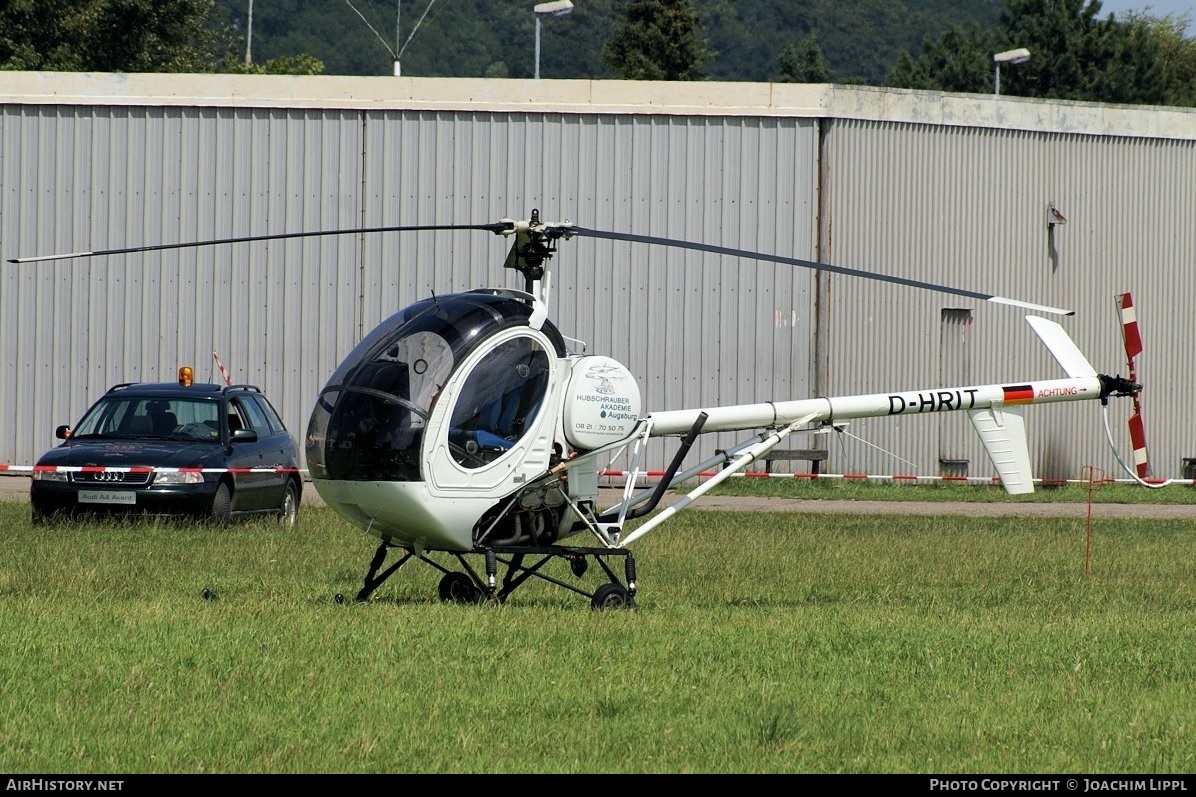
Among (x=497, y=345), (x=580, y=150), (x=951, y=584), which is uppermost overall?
(x=580, y=150)

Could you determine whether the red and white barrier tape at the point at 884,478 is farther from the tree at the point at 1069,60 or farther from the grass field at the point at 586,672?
the tree at the point at 1069,60

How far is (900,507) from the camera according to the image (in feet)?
74.7

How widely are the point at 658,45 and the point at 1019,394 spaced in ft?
201

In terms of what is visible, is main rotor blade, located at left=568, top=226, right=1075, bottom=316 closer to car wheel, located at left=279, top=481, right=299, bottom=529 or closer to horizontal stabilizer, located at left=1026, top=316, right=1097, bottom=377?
horizontal stabilizer, located at left=1026, top=316, right=1097, bottom=377

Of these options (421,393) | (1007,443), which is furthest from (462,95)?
(421,393)

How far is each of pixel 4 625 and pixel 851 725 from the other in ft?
16.2

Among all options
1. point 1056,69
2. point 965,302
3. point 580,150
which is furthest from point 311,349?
point 1056,69

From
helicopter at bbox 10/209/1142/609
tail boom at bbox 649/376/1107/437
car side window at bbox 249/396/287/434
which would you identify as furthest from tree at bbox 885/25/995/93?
helicopter at bbox 10/209/1142/609

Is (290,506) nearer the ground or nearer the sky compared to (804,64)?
nearer the ground

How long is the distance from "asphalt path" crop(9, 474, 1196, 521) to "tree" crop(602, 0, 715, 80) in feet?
166

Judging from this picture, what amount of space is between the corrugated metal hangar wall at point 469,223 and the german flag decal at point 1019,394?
12696mm

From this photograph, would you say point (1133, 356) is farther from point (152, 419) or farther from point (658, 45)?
point (658, 45)

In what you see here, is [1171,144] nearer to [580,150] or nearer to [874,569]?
[580,150]

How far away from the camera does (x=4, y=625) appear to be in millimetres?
9492
